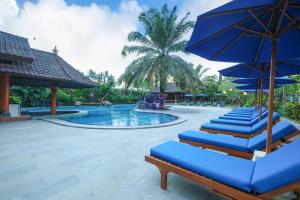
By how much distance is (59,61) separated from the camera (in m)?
12.3

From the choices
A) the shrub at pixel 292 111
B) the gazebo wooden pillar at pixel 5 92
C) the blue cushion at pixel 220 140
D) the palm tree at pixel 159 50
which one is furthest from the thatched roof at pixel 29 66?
the shrub at pixel 292 111

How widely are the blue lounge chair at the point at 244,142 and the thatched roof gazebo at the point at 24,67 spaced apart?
30.9 feet

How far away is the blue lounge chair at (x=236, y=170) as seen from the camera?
1.61 m

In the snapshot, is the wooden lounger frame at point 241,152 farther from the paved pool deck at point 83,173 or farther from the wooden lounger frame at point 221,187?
the wooden lounger frame at point 221,187

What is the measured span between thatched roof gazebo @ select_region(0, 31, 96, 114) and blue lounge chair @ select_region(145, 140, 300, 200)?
956 centimetres

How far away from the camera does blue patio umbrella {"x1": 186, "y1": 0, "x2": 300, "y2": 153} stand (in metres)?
2.22

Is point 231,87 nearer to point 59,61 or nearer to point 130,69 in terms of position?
point 130,69

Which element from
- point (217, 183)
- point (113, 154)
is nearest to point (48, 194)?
point (113, 154)

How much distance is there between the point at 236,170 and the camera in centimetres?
217

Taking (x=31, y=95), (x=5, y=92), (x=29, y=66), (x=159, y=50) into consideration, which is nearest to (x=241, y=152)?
(x=5, y=92)

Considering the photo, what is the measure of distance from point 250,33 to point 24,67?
1123 centimetres

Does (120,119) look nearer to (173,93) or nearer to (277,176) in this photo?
(277,176)

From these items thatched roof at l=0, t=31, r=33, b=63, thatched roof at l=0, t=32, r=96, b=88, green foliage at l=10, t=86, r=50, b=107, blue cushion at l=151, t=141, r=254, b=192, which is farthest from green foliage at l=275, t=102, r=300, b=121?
green foliage at l=10, t=86, r=50, b=107

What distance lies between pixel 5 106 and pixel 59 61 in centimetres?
480
